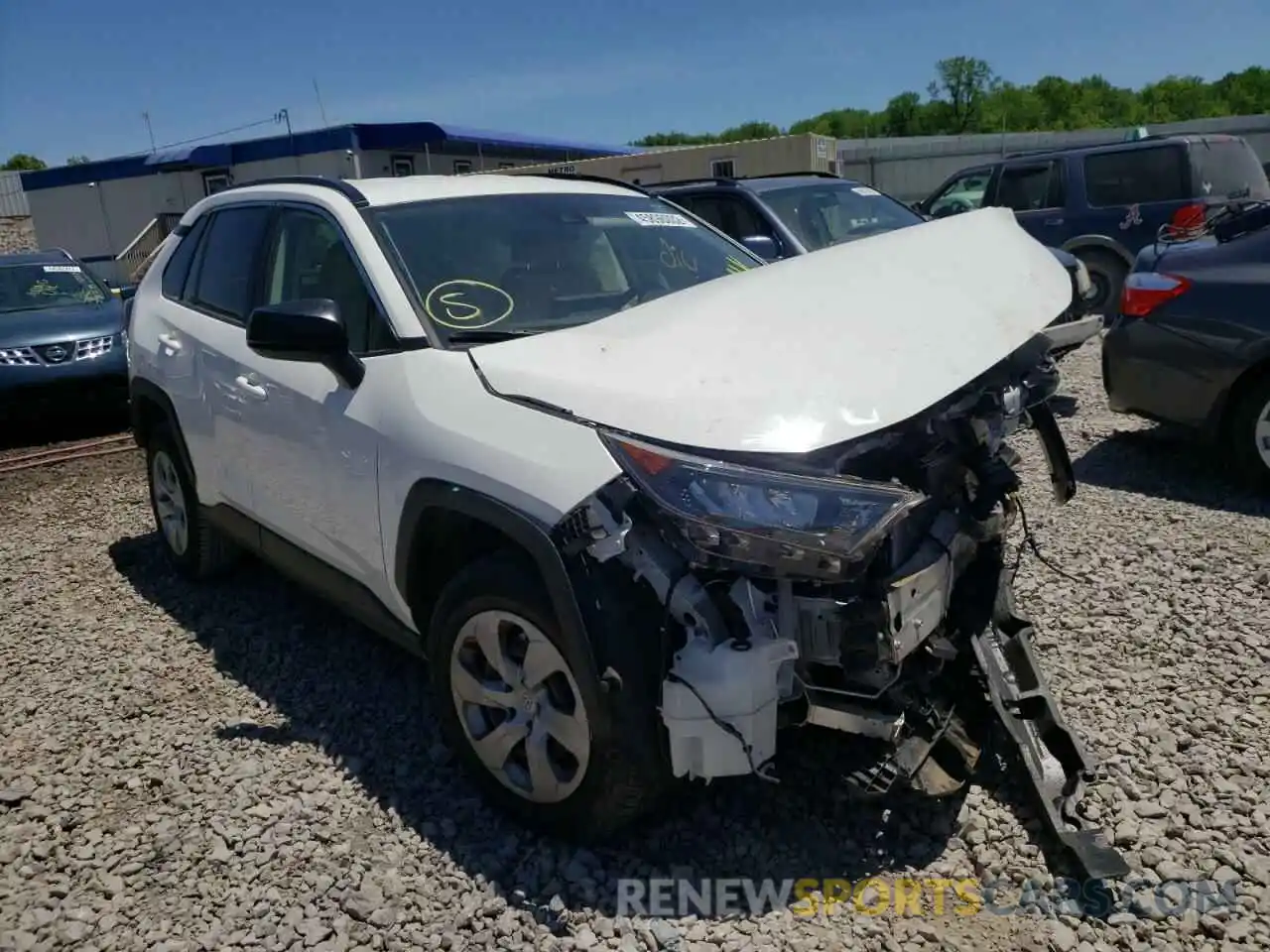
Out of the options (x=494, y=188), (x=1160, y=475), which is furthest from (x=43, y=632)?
(x=1160, y=475)

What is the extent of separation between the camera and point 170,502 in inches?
194

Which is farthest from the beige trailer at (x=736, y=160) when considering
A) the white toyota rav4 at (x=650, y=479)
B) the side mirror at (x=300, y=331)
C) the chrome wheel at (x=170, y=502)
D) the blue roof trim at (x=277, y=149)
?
the side mirror at (x=300, y=331)

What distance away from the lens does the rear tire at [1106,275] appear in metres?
10.2

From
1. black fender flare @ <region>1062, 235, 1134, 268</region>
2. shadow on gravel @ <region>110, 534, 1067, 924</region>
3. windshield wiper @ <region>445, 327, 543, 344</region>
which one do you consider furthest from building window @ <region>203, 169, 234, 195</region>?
windshield wiper @ <region>445, 327, 543, 344</region>

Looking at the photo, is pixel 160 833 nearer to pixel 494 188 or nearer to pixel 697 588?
pixel 697 588

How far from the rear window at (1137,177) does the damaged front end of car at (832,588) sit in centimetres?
894

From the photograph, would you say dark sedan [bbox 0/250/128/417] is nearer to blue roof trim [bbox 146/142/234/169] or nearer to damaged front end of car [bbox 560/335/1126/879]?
damaged front end of car [bbox 560/335/1126/879]

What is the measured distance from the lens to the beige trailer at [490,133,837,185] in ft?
64.5

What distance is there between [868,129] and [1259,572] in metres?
70.8

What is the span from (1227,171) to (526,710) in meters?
10.8

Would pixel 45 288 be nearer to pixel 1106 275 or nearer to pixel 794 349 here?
pixel 794 349

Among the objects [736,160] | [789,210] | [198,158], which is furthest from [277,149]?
[789,210]

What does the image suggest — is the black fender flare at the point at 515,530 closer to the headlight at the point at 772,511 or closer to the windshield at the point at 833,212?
the headlight at the point at 772,511

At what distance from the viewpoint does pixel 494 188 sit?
12.4ft
